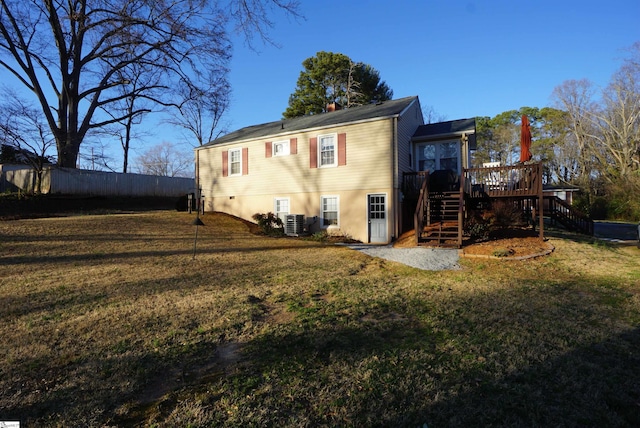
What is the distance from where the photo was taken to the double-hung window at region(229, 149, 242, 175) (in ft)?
52.8

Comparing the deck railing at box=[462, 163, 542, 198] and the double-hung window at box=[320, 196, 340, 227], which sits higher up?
the deck railing at box=[462, 163, 542, 198]

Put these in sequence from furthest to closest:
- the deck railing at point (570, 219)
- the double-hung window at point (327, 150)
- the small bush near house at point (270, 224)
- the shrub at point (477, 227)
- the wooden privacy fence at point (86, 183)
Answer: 1. the wooden privacy fence at point (86, 183)
2. the deck railing at point (570, 219)
3. the small bush near house at point (270, 224)
4. the double-hung window at point (327, 150)
5. the shrub at point (477, 227)

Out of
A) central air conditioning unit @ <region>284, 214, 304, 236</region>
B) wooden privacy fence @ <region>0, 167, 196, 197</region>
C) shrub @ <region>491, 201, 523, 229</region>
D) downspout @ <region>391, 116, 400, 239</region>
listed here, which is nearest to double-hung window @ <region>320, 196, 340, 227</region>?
central air conditioning unit @ <region>284, 214, 304, 236</region>

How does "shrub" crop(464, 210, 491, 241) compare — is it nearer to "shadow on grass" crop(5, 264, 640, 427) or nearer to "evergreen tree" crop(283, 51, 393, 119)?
"shadow on grass" crop(5, 264, 640, 427)

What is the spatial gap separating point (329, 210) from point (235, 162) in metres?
5.66

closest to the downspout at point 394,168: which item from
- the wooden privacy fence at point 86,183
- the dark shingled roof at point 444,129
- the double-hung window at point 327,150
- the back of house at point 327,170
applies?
the back of house at point 327,170

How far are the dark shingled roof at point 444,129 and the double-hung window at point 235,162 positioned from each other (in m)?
8.04

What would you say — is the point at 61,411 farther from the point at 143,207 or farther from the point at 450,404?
the point at 143,207

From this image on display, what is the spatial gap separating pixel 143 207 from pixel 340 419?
2255 cm

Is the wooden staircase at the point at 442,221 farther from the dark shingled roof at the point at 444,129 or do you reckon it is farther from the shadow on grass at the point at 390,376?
the shadow on grass at the point at 390,376

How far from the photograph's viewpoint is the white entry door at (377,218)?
40.7 feet

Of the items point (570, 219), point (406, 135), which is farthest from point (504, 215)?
point (570, 219)

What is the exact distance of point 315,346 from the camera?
3.50 meters

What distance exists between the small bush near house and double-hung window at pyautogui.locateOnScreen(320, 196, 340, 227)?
179cm
